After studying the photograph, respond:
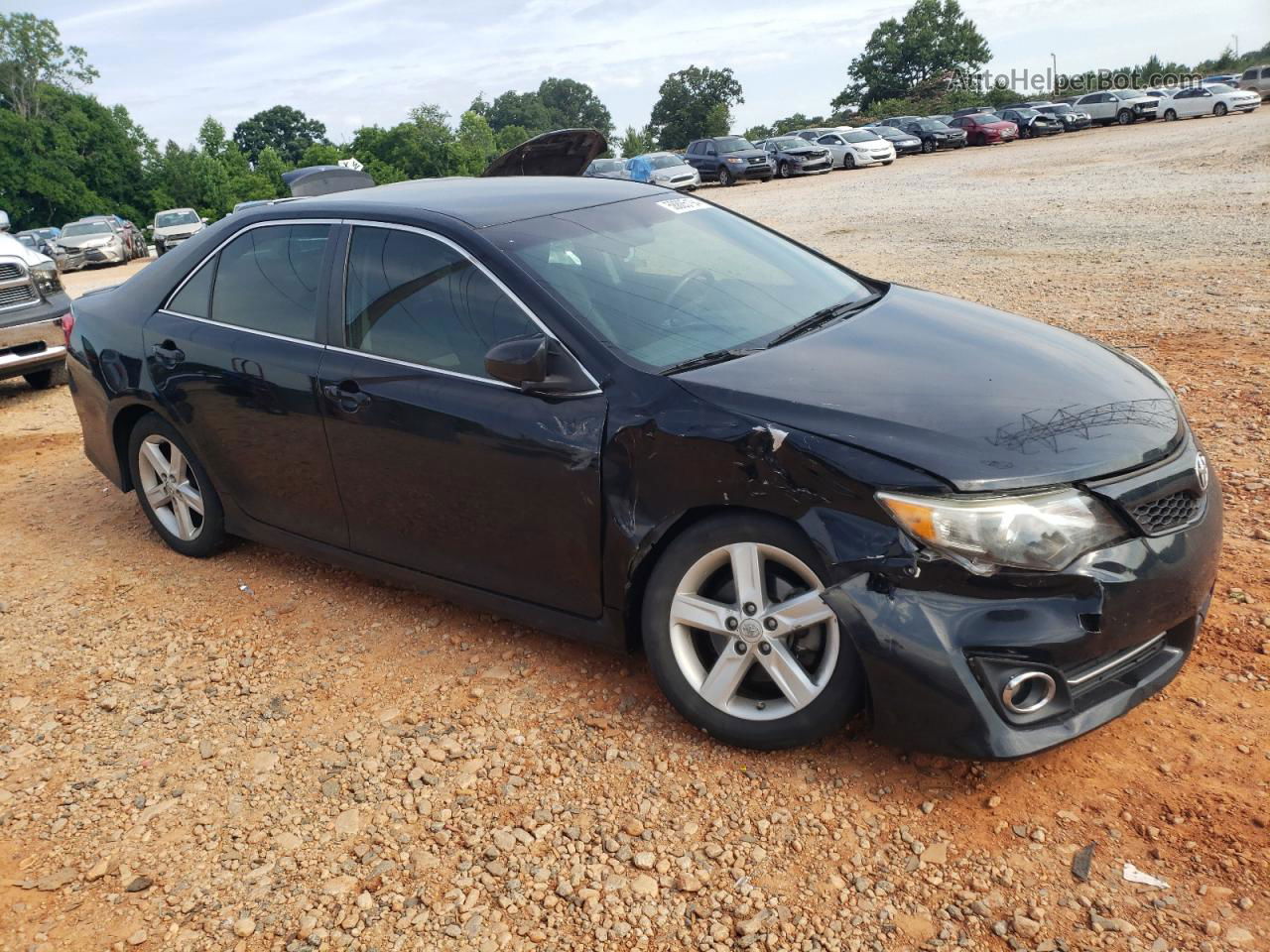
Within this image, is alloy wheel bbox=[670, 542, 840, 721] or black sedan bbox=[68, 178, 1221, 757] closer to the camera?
black sedan bbox=[68, 178, 1221, 757]

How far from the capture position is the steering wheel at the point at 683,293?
3596 mm

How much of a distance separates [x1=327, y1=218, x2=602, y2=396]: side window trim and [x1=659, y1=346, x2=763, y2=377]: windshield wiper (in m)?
0.25

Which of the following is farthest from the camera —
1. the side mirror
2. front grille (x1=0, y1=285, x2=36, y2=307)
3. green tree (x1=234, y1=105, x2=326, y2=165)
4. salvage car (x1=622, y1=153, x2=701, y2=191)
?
green tree (x1=234, y1=105, x2=326, y2=165)

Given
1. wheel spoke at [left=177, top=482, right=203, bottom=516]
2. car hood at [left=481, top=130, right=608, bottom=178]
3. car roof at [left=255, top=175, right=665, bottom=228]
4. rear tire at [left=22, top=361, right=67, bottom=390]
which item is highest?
car hood at [left=481, top=130, right=608, bottom=178]

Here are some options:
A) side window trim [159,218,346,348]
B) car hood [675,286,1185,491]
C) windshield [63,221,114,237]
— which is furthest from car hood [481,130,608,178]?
windshield [63,221,114,237]

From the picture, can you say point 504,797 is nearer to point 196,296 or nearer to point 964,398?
point 964,398

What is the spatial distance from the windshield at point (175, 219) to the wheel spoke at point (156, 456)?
3093 cm

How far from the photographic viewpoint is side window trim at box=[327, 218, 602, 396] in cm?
345

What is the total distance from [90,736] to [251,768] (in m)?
0.71

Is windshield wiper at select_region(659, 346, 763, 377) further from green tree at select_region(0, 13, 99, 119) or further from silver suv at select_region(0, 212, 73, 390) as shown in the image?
green tree at select_region(0, 13, 99, 119)

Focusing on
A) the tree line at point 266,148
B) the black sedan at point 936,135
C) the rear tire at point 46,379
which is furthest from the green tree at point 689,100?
the rear tire at point 46,379

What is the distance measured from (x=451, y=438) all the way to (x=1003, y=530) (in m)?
1.84

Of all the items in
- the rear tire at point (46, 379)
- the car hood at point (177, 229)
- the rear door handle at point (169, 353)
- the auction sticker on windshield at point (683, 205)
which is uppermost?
the auction sticker on windshield at point (683, 205)

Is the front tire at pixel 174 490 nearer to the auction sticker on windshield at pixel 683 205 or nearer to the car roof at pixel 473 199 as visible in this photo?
the car roof at pixel 473 199
